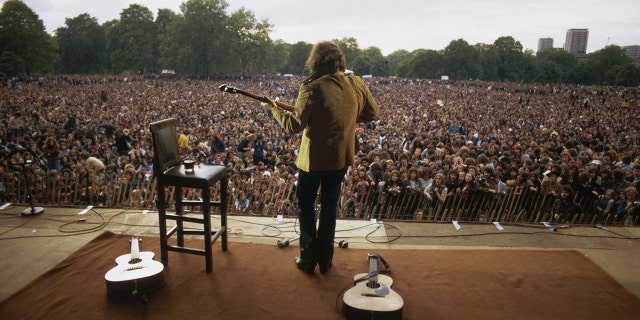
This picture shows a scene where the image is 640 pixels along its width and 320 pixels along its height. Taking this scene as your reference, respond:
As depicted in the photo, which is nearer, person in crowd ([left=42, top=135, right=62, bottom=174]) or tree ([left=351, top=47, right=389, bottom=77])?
person in crowd ([left=42, top=135, right=62, bottom=174])

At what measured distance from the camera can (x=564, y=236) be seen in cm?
361

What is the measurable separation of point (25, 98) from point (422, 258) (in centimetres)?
2309

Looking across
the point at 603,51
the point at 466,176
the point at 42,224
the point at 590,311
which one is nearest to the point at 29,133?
the point at 42,224

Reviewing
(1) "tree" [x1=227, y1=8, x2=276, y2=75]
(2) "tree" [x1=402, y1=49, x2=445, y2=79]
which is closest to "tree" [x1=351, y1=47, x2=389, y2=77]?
(2) "tree" [x1=402, y1=49, x2=445, y2=79]

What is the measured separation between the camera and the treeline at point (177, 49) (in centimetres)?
4091

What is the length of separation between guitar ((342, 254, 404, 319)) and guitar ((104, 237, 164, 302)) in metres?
1.23

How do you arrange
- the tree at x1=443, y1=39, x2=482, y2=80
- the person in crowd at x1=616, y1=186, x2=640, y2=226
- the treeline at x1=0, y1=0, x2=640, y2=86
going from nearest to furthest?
the person in crowd at x1=616, y1=186, x2=640, y2=226, the treeline at x1=0, y1=0, x2=640, y2=86, the tree at x1=443, y1=39, x2=482, y2=80

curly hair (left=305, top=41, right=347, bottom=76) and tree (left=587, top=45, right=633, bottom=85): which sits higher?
tree (left=587, top=45, right=633, bottom=85)

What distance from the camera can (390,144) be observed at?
1121cm

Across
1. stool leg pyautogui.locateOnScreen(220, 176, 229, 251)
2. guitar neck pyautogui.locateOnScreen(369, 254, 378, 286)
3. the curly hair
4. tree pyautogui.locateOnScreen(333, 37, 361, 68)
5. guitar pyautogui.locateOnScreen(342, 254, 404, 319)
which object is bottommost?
guitar pyautogui.locateOnScreen(342, 254, 404, 319)

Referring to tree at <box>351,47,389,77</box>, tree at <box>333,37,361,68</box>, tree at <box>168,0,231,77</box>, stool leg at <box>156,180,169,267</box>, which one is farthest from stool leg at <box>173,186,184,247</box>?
tree at <box>333,37,361,68</box>

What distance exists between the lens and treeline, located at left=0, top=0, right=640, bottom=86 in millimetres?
40906

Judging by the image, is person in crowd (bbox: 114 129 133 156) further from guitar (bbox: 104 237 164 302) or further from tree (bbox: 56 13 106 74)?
tree (bbox: 56 13 106 74)

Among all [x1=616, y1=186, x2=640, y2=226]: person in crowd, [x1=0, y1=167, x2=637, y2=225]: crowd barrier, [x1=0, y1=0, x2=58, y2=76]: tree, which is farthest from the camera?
[x1=0, y1=0, x2=58, y2=76]: tree
